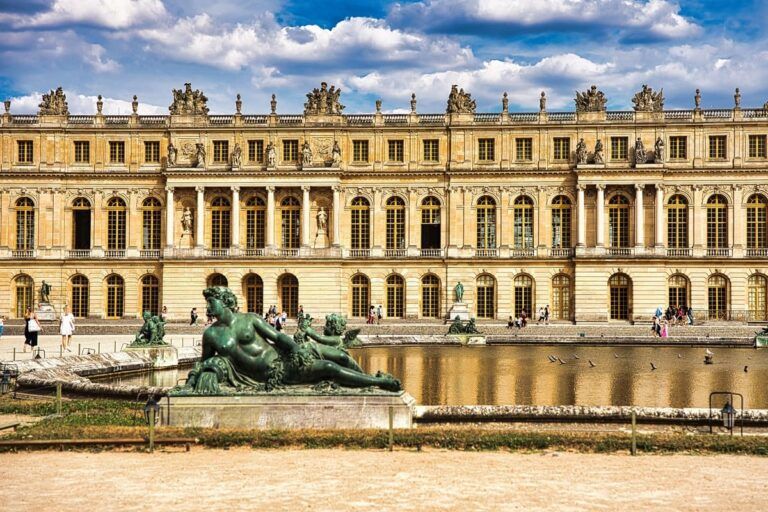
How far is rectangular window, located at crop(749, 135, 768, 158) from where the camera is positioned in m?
54.7

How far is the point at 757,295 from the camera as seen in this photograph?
5431cm

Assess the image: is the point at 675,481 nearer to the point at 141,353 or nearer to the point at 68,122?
the point at 141,353


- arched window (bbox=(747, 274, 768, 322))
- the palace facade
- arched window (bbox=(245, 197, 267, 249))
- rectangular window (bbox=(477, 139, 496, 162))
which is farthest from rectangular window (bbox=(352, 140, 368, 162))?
arched window (bbox=(747, 274, 768, 322))

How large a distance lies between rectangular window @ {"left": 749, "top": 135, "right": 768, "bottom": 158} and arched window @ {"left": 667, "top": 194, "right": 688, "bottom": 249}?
4.95 m

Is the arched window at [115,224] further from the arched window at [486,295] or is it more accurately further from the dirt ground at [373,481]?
the dirt ground at [373,481]

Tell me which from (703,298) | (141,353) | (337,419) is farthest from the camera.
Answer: (703,298)

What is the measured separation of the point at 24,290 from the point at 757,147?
4662 centimetres

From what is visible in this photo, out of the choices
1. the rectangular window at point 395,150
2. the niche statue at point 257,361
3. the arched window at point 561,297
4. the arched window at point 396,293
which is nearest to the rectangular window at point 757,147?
the arched window at point 561,297

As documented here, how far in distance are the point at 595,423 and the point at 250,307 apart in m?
44.9

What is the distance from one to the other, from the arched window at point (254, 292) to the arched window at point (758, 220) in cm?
3015

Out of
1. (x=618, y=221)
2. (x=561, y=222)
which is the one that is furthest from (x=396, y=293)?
(x=618, y=221)

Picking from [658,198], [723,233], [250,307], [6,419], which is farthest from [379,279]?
[6,419]

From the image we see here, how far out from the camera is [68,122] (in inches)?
2288

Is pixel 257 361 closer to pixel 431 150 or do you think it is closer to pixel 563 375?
pixel 563 375
